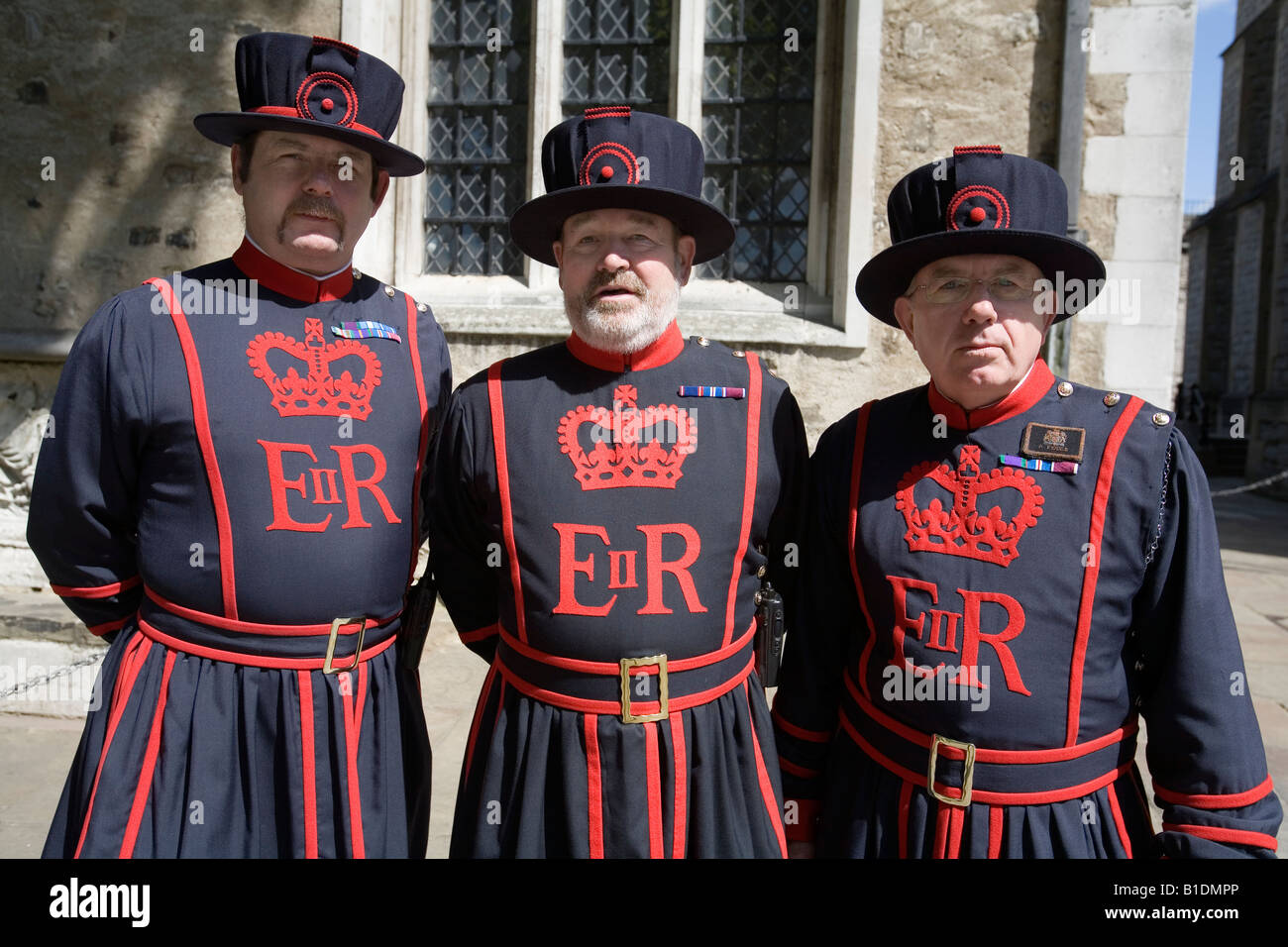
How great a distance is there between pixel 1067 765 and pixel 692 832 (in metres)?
0.73

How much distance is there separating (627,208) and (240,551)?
1.09m

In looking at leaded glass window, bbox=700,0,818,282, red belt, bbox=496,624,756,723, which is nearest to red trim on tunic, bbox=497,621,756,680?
red belt, bbox=496,624,756,723

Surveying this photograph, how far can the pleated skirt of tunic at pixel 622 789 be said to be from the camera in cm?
181

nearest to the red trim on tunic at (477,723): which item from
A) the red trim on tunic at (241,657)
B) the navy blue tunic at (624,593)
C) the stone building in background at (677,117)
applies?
the navy blue tunic at (624,593)

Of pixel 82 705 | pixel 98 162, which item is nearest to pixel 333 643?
pixel 82 705

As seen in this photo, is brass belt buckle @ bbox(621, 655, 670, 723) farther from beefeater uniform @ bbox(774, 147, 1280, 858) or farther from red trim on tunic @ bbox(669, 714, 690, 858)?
beefeater uniform @ bbox(774, 147, 1280, 858)

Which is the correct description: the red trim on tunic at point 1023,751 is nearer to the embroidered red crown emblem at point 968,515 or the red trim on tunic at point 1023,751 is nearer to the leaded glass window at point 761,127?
the embroidered red crown emblem at point 968,515

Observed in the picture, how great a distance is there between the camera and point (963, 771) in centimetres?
167

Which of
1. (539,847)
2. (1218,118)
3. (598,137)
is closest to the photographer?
(539,847)

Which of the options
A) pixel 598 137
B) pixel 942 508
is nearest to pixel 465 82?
pixel 598 137

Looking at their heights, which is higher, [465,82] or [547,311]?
[465,82]

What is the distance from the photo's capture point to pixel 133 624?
6.69 ft

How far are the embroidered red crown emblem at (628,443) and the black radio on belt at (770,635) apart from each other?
0.34 m
